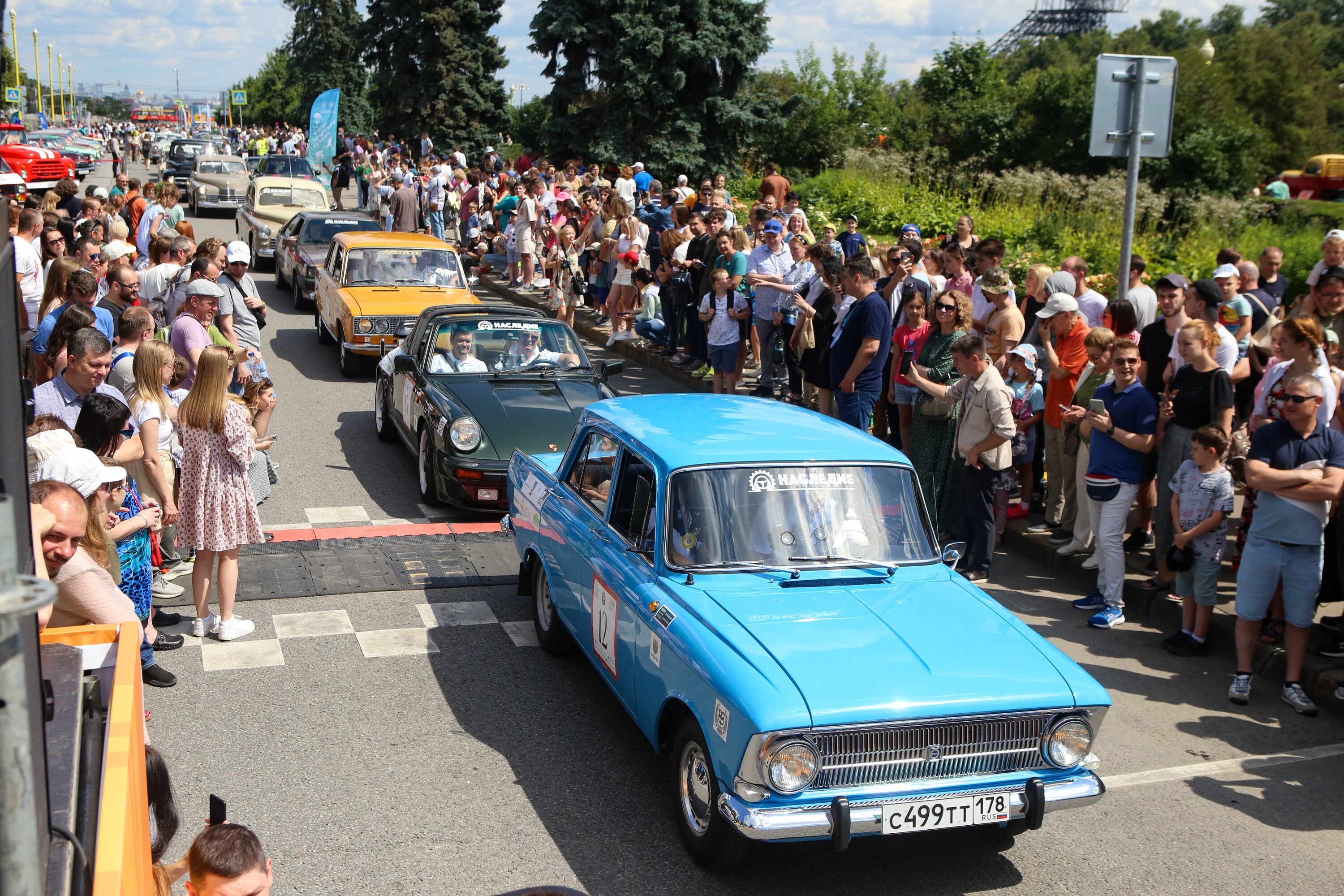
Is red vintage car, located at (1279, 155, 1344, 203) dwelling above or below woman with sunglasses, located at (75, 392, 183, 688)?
above

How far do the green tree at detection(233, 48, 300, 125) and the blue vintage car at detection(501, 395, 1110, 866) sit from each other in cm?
8179

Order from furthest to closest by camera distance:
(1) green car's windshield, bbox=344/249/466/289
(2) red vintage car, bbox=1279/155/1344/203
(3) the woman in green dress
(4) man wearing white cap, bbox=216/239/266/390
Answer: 1. (2) red vintage car, bbox=1279/155/1344/203
2. (1) green car's windshield, bbox=344/249/466/289
3. (4) man wearing white cap, bbox=216/239/266/390
4. (3) the woman in green dress

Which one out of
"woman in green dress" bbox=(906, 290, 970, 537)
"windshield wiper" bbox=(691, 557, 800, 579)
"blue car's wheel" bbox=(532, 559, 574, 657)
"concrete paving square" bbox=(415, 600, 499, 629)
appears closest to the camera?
"windshield wiper" bbox=(691, 557, 800, 579)

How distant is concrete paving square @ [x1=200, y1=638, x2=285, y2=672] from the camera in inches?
263

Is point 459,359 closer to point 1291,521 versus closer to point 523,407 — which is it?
point 523,407

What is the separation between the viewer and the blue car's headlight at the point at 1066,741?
4602 mm

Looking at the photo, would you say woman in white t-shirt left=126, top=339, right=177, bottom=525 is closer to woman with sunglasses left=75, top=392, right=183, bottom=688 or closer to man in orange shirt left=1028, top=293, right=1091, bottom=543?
woman with sunglasses left=75, top=392, right=183, bottom=688

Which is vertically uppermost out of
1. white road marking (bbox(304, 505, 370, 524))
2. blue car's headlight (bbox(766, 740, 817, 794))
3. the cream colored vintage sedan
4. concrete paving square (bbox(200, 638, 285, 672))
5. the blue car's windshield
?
the cream colored vintage sedan

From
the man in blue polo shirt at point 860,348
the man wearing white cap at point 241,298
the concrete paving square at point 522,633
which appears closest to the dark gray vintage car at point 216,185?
the man wearing white cap at point 241,298

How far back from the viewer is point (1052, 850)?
200 inches

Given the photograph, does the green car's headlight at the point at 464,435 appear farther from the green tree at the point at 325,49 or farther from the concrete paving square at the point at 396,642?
the green tree at the point at 325,49

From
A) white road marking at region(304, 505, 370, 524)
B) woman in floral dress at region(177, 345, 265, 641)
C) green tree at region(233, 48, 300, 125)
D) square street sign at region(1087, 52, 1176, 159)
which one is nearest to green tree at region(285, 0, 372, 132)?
green tree at region(233, 48, 300, 125)

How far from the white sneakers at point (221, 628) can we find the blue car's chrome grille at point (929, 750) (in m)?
4.15

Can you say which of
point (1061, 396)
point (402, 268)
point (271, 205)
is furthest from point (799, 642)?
point (271, 205)
